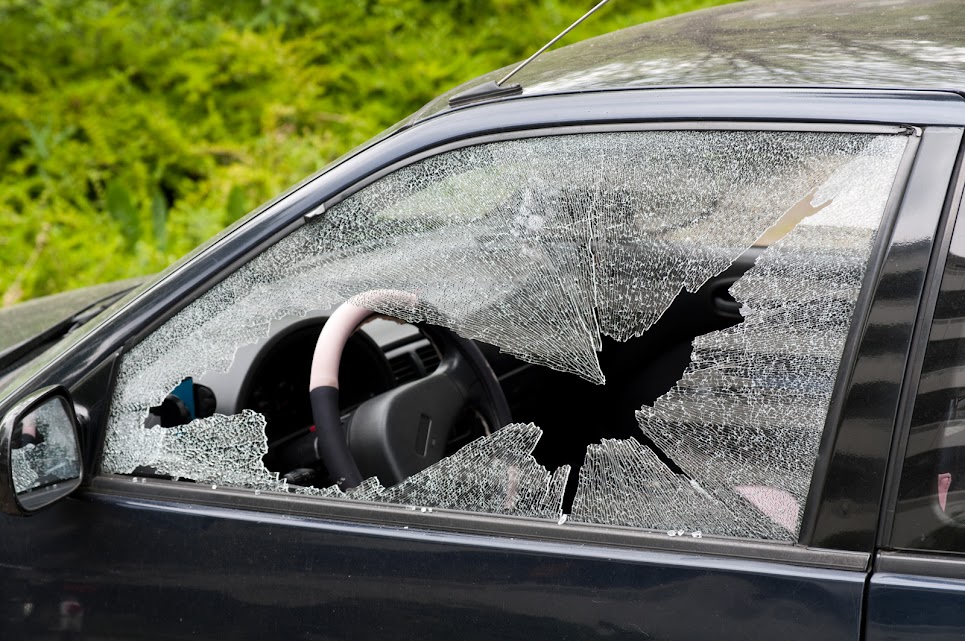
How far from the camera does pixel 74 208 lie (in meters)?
6.10

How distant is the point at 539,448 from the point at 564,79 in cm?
60

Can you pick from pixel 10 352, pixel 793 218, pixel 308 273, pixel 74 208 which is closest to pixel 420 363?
pixel 308 273

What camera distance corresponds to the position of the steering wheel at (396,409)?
1.73m

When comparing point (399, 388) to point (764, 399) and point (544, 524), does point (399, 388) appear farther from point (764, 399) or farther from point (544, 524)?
point (764, 399)

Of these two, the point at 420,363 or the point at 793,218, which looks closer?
the point at 793,218

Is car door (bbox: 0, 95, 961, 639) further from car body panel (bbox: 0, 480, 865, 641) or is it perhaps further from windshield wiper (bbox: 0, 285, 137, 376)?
windshield wiper (bbox: 0, 285, 137, 376)

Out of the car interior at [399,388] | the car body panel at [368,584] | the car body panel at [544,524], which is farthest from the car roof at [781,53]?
the car body panel at [368,584]

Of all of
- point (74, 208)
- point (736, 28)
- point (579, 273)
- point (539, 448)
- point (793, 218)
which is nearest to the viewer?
point (793, 218)

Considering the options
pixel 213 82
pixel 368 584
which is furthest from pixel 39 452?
pixel 213 82

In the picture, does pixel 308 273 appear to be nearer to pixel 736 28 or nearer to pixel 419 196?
pixel 419 196

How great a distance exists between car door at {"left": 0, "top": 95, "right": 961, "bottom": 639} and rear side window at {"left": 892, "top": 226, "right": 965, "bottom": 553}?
33 mm

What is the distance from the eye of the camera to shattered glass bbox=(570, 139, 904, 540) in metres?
1.29

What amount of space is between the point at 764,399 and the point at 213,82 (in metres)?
5.96

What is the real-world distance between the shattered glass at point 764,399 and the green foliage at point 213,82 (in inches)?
188
